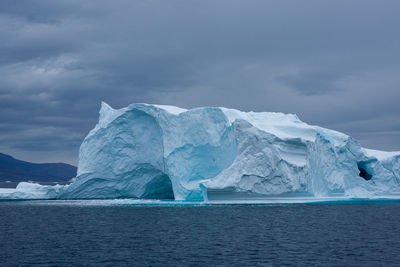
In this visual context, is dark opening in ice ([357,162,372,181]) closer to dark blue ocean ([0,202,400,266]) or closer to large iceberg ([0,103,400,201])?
large iceberg ([0,103,400,201])

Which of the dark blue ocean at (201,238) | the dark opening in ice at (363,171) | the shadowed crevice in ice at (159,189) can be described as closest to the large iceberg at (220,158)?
the shadowed crevice in ice at (159,189)

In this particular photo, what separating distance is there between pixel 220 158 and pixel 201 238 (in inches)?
481

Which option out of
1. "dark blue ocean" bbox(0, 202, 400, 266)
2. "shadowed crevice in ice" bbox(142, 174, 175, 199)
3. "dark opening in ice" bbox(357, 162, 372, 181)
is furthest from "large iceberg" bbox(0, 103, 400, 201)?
"dark blue ocean" bbox(0, 202, 400, 266)

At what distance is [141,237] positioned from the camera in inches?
653

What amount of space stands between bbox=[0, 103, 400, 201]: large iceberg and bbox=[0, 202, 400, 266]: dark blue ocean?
1.86m

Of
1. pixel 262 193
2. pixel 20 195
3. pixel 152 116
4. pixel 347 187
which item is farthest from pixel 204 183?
pixel 20 195

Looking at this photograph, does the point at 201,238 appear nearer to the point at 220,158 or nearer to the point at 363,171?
the point at 220,158

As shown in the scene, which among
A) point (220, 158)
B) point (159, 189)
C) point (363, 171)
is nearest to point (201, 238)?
point (220, 158)

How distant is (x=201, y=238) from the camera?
53.3 feet

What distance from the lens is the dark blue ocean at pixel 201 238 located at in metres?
12.8

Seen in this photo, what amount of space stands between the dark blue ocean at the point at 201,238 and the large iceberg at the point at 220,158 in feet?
6.09

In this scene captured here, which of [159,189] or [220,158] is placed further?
[159,189]

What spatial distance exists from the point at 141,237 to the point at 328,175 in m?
15.3

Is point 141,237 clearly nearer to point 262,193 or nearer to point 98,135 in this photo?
point 262,193
